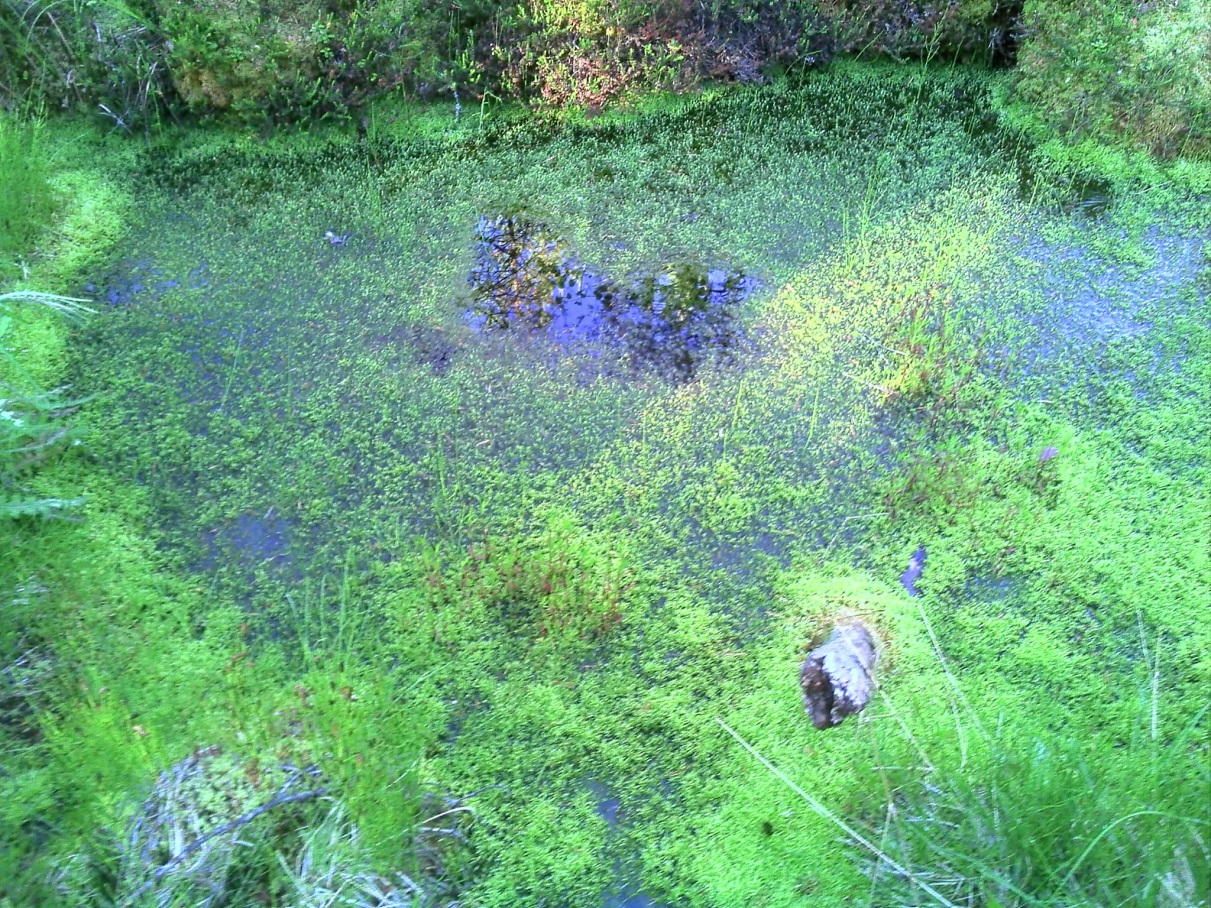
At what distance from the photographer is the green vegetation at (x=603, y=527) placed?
1.88 metres

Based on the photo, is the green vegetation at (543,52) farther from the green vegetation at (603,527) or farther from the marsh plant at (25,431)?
the marsh plant at (25,431)

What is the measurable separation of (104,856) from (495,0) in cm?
322

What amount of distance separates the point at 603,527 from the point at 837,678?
2.26 feet

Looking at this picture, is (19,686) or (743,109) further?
(743,109)

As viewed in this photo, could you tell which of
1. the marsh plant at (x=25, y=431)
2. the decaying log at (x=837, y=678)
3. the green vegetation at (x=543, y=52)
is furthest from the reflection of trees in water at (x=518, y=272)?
the decaying log at (x=837, y=678)

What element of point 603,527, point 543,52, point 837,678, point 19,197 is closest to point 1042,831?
point 837,678

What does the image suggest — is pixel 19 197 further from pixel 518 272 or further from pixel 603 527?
pixel 603 527

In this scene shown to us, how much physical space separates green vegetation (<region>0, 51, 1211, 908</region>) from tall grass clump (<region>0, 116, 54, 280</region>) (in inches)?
2.7

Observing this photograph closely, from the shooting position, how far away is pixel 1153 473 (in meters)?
2.59

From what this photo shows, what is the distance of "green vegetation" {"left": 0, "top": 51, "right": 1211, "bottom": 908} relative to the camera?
1876 millimetres

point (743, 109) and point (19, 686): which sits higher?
point (743, 109)

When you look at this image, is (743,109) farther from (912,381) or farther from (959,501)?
(959,501)

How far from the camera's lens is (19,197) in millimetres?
3162

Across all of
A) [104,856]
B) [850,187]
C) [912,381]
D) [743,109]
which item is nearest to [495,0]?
[743,109]
